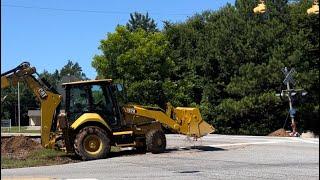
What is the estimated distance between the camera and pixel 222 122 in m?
50.3

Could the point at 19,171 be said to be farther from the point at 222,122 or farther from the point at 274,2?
the point at 274,2

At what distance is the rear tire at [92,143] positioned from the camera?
2042 centimetres

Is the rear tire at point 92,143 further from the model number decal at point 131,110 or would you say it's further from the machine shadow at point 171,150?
the model number decal at point 131,110

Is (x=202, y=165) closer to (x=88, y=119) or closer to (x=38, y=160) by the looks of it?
(x=88, y=119)

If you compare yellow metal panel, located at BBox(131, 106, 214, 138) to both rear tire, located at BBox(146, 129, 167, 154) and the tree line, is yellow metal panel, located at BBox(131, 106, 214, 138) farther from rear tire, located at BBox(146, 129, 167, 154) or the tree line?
the tree line

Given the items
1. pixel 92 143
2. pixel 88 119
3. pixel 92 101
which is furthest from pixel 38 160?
pixel 92 101

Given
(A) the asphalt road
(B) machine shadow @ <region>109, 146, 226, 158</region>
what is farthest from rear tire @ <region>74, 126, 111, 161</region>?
(B) machine shadow @ <region>109, 146, 226, 158</region>

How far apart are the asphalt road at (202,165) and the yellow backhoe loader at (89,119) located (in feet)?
2.24

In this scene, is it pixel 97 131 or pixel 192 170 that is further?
pixel 97 131

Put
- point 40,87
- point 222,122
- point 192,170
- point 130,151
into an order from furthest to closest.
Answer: point 222,122 < point 130,151 < point 40,87 < point 192,170

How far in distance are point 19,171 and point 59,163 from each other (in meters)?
2.98

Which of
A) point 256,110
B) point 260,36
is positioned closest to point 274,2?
point 260,36

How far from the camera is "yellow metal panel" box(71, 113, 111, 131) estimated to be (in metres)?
20.7

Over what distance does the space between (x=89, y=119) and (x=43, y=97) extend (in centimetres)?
203
